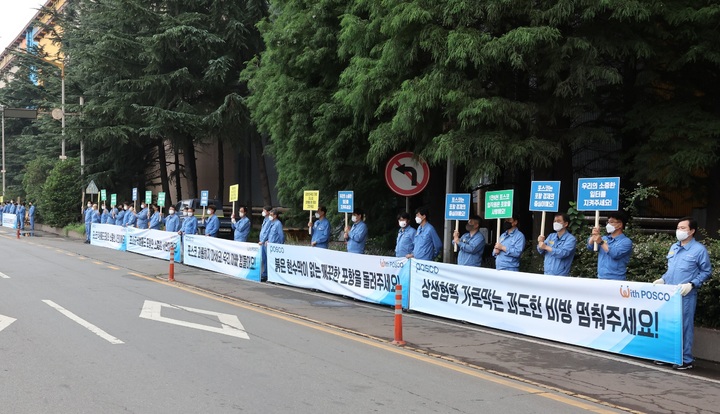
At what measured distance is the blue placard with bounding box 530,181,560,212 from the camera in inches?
401

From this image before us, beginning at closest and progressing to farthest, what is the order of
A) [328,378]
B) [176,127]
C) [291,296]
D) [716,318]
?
1. [328,378]
2. [716,318]
3. [291,296]
4. [176,127]

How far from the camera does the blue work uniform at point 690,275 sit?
25.9 ft

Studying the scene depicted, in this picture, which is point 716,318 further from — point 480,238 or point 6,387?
point 6,387

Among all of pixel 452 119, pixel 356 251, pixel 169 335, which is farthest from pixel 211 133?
pixel 169 335

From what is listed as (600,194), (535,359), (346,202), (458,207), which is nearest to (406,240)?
(458,207)

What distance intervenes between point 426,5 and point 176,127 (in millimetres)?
21693

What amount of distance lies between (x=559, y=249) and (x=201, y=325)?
562cm

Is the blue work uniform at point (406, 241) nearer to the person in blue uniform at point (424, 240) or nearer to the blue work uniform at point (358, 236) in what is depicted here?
the person in blue uniform at point (424, 240)

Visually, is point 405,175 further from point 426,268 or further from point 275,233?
point 275,233

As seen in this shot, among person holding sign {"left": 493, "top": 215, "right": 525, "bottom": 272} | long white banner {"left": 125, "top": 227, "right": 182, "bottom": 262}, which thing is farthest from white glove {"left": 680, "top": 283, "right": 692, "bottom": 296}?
long white banner {"left": 125, "top": 227, "right": 182, "bottom": 262}

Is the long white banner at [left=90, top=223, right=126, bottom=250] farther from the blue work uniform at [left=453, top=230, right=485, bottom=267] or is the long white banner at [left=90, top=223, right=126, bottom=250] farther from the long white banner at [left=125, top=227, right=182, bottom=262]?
the blue work uniform at [left=453, top=230, right=485, bottom=267]

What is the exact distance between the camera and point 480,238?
11.9 m

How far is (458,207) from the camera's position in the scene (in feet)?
40.3

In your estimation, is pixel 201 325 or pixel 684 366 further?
pixel 201 325
